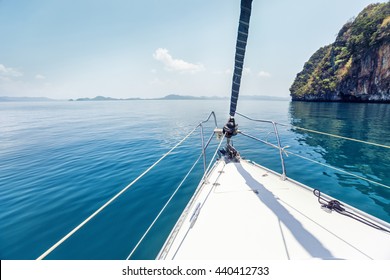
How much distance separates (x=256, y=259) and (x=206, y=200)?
1692mm

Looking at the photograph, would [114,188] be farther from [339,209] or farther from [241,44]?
[339,209]

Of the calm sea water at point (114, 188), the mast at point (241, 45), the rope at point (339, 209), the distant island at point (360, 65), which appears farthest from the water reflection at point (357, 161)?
the distant island at point (360, 65)

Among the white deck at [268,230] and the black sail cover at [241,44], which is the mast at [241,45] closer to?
the black sail cover at [241,44]

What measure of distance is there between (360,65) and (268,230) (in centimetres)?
7632

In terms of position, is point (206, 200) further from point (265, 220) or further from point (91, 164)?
point (91, 164)

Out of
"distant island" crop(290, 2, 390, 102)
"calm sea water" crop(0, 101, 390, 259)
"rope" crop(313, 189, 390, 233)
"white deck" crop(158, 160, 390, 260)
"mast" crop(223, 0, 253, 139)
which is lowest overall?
"calm sea water" crop(0, 101, 390, 259)

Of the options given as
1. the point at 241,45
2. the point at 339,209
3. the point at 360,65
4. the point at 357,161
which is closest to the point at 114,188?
the point at 241,45

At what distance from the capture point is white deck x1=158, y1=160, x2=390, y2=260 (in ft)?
8.01

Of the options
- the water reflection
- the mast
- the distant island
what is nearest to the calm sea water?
the water reflection

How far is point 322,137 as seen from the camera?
14648mm

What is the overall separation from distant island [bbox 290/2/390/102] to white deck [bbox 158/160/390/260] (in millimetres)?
68208

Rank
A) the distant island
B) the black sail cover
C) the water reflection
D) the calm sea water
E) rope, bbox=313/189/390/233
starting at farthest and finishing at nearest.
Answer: the distant island
the water reflection
the calm sea water
the black sail cover
rope, bbox=313/189/390/233

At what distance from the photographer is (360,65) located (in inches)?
2104

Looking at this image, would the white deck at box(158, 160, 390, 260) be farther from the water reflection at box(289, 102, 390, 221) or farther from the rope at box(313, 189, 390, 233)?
the water reflection at box(289, 102, 390, 221)
